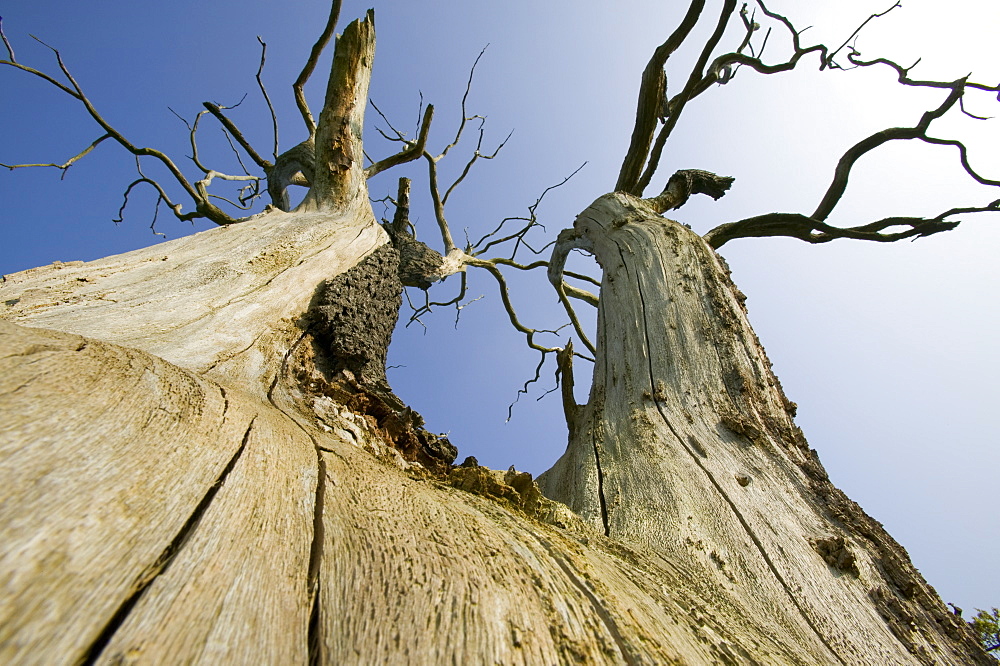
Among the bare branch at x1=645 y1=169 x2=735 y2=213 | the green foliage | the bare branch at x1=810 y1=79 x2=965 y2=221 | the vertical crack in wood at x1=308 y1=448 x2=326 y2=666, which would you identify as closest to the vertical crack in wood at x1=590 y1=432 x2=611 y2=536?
the vertical crack in wood at x1=308 y1=448 x2=326 y2=666

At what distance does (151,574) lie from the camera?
0.56m

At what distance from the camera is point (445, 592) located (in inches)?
Answer: 27.0

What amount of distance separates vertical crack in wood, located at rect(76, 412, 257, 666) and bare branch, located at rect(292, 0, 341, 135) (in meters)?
3.92

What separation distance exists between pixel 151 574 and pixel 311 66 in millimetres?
4373

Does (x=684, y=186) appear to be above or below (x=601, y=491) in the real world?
above

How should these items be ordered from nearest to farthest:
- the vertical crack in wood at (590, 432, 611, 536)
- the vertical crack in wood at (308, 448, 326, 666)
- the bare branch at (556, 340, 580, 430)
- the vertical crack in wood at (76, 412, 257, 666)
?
the vertical crack in wood at (76, 412, 257, 666) < the vertical crack in wood at (308, 448, 326, 666) < the vertical crack in wood at (590, 432, 611, 536) < the bare branch at (556, 340, 580, 430)

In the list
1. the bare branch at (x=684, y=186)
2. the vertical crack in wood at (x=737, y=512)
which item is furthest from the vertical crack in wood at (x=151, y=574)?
the bare branch at (x=684, y=186)

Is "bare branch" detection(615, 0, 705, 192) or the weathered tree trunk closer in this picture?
the weathered tree trunk

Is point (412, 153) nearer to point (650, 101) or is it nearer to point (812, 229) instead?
point (650, 101)

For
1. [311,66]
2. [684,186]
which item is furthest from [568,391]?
[311,66]

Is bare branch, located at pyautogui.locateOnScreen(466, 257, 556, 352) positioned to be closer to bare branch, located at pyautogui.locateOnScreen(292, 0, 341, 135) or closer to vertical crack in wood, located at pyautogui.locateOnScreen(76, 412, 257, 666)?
bare branch, located at pyautogui.locateOnScreen(292, 0, 341, 135)

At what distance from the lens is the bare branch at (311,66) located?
12.3 ft

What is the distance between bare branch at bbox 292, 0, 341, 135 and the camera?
375cm

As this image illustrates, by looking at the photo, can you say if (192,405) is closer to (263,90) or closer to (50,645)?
(50,645)
